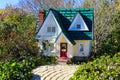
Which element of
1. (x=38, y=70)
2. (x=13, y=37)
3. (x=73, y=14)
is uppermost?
(x=73, y=14)

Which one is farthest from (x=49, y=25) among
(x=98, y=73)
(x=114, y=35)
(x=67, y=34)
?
(x=98, y=73)

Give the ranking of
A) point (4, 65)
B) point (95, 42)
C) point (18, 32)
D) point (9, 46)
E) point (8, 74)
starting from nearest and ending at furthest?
point (8, 74)
point (4, 65)
point (9, 46)
point (18, 32)
point (95, 42)

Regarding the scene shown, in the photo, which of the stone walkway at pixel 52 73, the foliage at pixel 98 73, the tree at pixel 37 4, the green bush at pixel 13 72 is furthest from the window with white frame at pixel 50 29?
the tree at pixel 37 4

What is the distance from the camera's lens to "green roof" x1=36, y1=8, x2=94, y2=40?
64.0 feet

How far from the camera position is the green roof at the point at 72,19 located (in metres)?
19.5

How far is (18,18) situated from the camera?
26.2 metres

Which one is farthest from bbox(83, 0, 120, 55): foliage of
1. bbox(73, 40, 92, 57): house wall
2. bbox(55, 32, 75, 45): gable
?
bbox(55, 32, 75, 45): gable

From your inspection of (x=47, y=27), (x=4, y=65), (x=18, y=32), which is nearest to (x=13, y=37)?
(x=18, y=32)

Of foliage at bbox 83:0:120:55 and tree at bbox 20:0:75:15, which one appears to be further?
tree at bbox 20:0:75:15

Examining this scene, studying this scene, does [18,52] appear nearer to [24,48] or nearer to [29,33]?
[24,48]

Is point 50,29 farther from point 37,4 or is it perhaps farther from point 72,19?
point 37,4

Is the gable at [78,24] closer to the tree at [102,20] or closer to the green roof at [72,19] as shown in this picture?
the green roof at [72,19]

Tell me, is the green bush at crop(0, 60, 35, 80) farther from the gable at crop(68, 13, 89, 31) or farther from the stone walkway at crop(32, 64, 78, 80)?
the gable at crop(68, 13, 89, 31)

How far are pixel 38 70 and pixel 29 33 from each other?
561cm
